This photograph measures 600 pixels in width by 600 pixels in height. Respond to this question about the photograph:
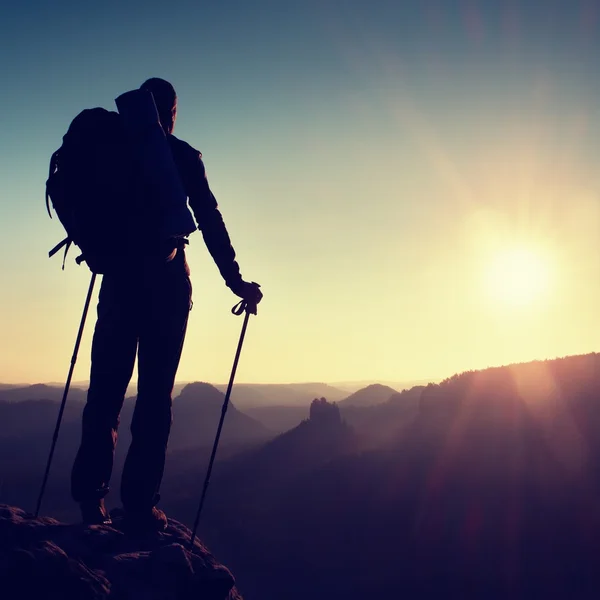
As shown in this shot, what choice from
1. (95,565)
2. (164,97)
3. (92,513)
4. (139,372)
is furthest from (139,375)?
(164,97)

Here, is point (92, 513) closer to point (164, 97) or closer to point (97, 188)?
point (97, 188)

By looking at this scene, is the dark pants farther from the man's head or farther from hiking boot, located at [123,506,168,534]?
the man's head

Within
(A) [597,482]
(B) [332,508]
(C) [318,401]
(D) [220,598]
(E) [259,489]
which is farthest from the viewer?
(C) [318,401]

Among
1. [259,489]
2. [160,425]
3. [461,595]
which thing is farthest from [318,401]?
[160,425]

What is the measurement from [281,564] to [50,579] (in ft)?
356

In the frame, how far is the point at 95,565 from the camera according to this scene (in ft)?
14.0

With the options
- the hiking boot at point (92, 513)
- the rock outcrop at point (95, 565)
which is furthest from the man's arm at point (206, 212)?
the rock outcrop at point (95, 565)

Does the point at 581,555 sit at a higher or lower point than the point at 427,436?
lower

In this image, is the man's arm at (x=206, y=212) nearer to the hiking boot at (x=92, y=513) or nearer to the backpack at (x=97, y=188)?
the backpack at (x=97, y=188)

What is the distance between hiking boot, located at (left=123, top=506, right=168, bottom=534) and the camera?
16.8ft

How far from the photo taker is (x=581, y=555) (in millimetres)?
78938

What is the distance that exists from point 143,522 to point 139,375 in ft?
4.59

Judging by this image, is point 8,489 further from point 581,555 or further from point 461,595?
point 581,555

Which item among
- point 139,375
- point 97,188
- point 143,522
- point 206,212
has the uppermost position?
point 206,212
